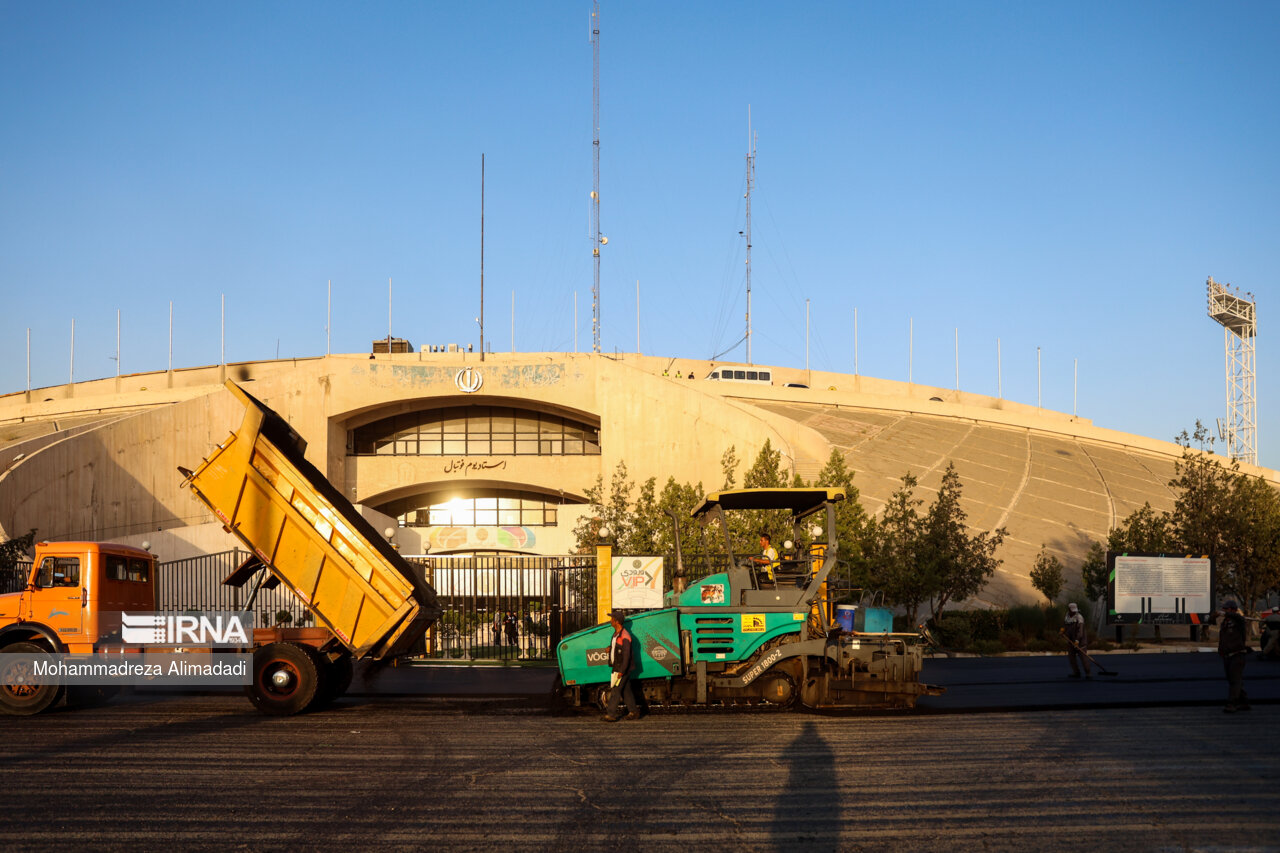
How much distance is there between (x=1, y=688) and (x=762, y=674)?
1107 cm

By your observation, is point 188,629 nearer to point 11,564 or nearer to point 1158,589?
point 11,564

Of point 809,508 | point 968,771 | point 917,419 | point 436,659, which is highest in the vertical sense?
point 917,419

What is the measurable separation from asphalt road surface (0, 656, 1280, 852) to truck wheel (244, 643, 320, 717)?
0.29m

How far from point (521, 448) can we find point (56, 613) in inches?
1586

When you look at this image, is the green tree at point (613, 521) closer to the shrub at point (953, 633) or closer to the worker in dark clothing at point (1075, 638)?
the shrub at point (953, 633)

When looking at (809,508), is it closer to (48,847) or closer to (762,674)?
(762,674)

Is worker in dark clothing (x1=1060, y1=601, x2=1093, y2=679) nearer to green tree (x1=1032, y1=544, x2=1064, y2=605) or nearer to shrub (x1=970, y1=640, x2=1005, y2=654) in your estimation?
shrub (x1=970, y1=640, x2=1005, y2=654)

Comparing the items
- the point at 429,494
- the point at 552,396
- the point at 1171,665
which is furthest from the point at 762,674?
the point at 429,494

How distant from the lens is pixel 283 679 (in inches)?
575

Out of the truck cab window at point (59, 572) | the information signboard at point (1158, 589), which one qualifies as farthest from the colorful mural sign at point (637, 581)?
the information signboard at point (1158, 589)

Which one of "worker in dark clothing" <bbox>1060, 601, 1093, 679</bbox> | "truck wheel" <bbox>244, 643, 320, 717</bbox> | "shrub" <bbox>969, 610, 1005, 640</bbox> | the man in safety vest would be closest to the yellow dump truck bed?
"truck wheel" <bbox>244, 643, 320, 717</bbox>

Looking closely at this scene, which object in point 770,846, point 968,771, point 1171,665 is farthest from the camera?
point 1171,665

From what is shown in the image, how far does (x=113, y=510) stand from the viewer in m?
44.2

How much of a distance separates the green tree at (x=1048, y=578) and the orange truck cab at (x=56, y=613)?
98.0 feet
